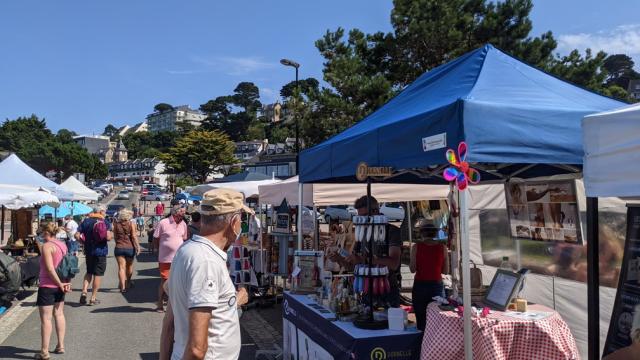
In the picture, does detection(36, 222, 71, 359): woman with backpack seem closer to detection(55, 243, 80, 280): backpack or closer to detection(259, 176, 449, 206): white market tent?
detection(55, 243, 80, 280): backpack

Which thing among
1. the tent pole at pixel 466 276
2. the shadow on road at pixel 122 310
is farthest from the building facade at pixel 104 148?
the tent pole at pixel 466 276

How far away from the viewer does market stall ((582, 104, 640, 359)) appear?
94.3 inches

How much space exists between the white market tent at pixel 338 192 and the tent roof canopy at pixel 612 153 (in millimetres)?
5475

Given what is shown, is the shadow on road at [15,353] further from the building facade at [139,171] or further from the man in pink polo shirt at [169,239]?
the building facade at [139,171]

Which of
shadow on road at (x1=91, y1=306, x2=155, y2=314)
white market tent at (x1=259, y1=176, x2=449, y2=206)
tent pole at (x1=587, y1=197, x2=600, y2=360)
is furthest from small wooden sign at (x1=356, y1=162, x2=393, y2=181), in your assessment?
shadow on road at (x1=91, y1=306, x2=155, y2=314)

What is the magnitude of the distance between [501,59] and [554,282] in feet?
11.9

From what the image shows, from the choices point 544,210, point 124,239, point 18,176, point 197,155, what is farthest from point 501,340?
point 197,155

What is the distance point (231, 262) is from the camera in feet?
28.2

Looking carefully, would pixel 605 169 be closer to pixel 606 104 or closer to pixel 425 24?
pixel 606 104

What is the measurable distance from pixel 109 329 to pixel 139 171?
464ft

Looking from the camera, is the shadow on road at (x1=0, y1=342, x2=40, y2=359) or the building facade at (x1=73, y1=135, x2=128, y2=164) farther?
the building facade at (x1=73, y1=135, x2=128, y2=164)

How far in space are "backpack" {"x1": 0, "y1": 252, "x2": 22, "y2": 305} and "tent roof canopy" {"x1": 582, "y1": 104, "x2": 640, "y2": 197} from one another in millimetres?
7995

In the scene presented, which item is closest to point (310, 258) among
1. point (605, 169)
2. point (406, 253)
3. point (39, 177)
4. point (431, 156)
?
point (431, 156)

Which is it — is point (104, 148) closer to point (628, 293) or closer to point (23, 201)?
point (23, 201)
